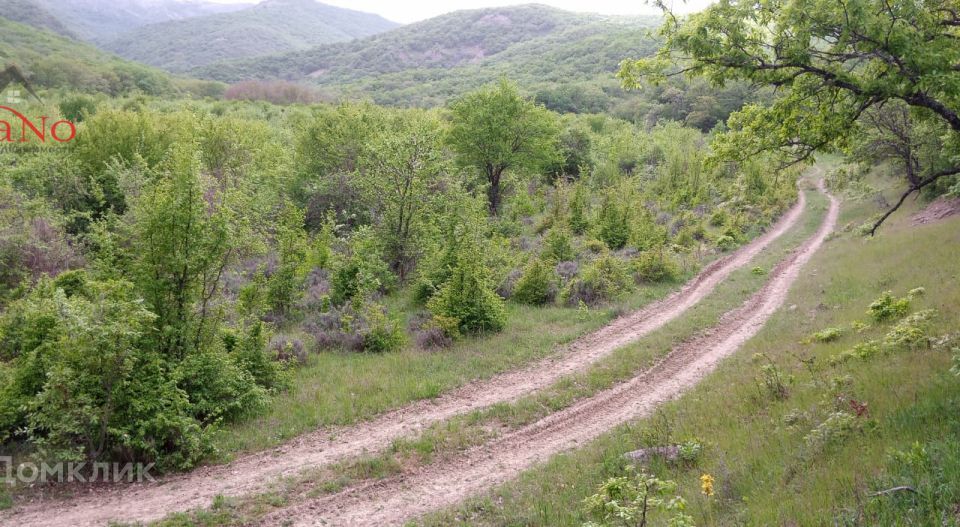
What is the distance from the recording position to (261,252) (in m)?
18.9

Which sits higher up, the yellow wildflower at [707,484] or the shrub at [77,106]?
the shrub at [77,106]

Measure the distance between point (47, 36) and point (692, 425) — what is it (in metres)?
165

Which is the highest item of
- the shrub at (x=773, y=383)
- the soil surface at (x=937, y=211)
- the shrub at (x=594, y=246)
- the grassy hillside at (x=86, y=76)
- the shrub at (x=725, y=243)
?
the grassy hillside at (x=86, y=76)

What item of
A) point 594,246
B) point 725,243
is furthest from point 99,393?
point 725,243

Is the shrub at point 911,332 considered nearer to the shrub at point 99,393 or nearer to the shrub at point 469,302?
the shrub at point 469,302

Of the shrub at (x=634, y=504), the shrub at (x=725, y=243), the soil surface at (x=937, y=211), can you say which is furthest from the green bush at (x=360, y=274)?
the soil surface at (x=937, y=211)

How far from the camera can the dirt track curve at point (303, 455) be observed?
810 centimetres

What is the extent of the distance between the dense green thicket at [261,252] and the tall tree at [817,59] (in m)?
1.62

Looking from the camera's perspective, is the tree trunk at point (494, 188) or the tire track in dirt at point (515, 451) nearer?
the tire track in dirt at point (515, 451)

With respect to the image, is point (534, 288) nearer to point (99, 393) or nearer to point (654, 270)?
point (654, 270)

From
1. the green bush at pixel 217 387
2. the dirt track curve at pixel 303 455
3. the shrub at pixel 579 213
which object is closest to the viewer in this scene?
the dirt track curve at pixel 303 455

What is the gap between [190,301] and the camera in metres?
11.1

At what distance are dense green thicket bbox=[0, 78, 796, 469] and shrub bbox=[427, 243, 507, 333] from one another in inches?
1.8

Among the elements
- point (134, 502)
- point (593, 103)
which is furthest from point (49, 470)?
point (593, 103)
